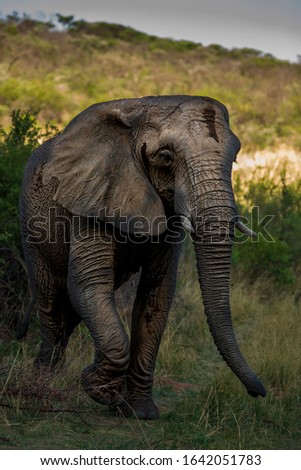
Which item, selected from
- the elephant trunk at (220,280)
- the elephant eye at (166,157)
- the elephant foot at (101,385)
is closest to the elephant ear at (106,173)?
the elephant eye at (166,157)

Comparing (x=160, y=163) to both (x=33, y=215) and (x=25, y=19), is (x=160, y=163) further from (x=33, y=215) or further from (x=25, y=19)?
(x=25, y=19)

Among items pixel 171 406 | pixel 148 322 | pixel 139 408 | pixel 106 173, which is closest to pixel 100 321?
pixel 148 322

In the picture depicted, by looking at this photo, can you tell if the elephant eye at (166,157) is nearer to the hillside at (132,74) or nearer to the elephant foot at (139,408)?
the elephant foot at (139,408)

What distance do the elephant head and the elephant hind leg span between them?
3.75 feet

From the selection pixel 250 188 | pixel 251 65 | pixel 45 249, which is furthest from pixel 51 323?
pixel 251 65

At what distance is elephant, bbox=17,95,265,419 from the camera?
5.99 meters

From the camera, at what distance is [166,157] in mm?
6227

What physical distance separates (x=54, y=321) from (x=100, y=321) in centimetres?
140

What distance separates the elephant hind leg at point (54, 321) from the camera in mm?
7543

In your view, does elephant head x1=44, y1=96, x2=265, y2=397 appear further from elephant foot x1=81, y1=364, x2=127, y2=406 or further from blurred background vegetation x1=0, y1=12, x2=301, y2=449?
elephant foot x1=81, y1=364, x2=127, y2=406

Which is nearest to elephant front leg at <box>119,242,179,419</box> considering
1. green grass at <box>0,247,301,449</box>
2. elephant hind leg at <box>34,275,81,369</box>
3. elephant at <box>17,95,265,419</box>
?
elephant at <box>17,95,265,419</box>

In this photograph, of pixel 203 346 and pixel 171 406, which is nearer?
pixel 171 406

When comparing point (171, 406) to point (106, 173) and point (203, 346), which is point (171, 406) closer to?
point (106, 173)

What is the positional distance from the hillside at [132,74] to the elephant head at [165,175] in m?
21.5
